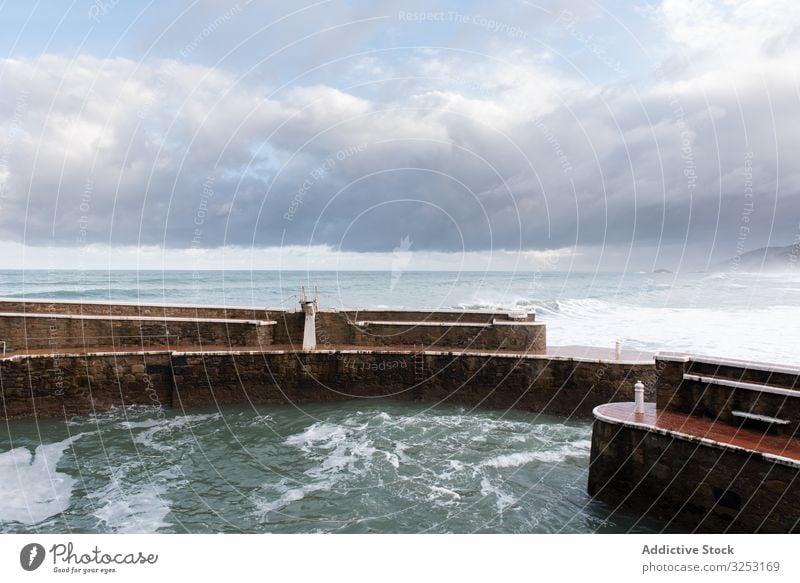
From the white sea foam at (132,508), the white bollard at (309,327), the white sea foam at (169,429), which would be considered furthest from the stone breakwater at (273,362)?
the white sea foam at (132,508)

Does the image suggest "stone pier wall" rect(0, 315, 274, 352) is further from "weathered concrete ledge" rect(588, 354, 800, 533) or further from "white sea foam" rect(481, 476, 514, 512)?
"weathered concrete ledge" rect(588, 354, 800, 533)

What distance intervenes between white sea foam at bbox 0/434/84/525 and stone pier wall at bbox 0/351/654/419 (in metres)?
2.61

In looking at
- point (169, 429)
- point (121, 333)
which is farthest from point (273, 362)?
point (121, 333)

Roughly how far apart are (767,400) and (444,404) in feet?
29.1

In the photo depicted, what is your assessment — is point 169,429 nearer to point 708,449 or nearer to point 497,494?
point 497,494

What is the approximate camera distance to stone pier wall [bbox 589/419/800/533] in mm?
6707

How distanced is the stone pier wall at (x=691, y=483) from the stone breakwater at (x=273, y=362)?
5876 millimetres

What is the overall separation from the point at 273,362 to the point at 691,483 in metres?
11.3

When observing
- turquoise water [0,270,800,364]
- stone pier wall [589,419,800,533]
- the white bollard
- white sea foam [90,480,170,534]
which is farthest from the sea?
turquoise water [0,270,800,364]

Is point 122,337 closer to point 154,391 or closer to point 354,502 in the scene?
point 154,391

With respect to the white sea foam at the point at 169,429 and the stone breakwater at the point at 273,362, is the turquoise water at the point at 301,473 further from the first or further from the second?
the stone breakwater at the point at 273,362

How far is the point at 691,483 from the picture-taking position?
25.0 ft

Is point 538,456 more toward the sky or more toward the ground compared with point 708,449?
more toward the ground

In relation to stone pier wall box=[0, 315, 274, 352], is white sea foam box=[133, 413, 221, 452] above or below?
below
